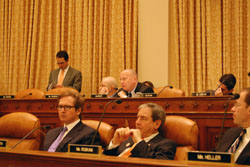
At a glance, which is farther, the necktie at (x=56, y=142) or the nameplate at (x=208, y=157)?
the necktie at (x=56, y=142)

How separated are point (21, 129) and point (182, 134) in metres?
1.55

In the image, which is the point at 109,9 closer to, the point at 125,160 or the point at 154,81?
the point at 154,81

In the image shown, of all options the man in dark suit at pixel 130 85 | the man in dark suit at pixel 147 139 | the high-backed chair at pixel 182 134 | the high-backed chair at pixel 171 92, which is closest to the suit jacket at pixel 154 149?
the man in dark suit at pixel 147 139

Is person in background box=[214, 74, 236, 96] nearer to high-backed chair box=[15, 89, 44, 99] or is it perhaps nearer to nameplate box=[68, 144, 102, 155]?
high-backed chair box=[15, 89, 44, 99]

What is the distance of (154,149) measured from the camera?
297 cm

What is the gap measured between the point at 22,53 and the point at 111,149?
5798 millimetres

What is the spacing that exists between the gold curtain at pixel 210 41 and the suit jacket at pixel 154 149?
143 inches

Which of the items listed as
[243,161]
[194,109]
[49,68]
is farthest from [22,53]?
[243,161]

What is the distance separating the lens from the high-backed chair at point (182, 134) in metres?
2.99

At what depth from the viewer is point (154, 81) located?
686 cm

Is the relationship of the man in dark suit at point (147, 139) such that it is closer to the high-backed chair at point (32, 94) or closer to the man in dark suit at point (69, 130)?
the man in dark suit at point (69, 130)

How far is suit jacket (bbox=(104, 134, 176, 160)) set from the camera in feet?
8.48

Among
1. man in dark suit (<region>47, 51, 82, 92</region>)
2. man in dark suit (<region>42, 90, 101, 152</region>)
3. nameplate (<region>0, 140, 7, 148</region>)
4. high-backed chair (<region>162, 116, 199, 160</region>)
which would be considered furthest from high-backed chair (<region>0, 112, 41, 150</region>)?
man in dark suit (<region>47, 51, 82, 92</region>)

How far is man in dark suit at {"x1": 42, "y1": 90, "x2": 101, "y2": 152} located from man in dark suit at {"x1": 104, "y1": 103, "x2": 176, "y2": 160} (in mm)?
238
